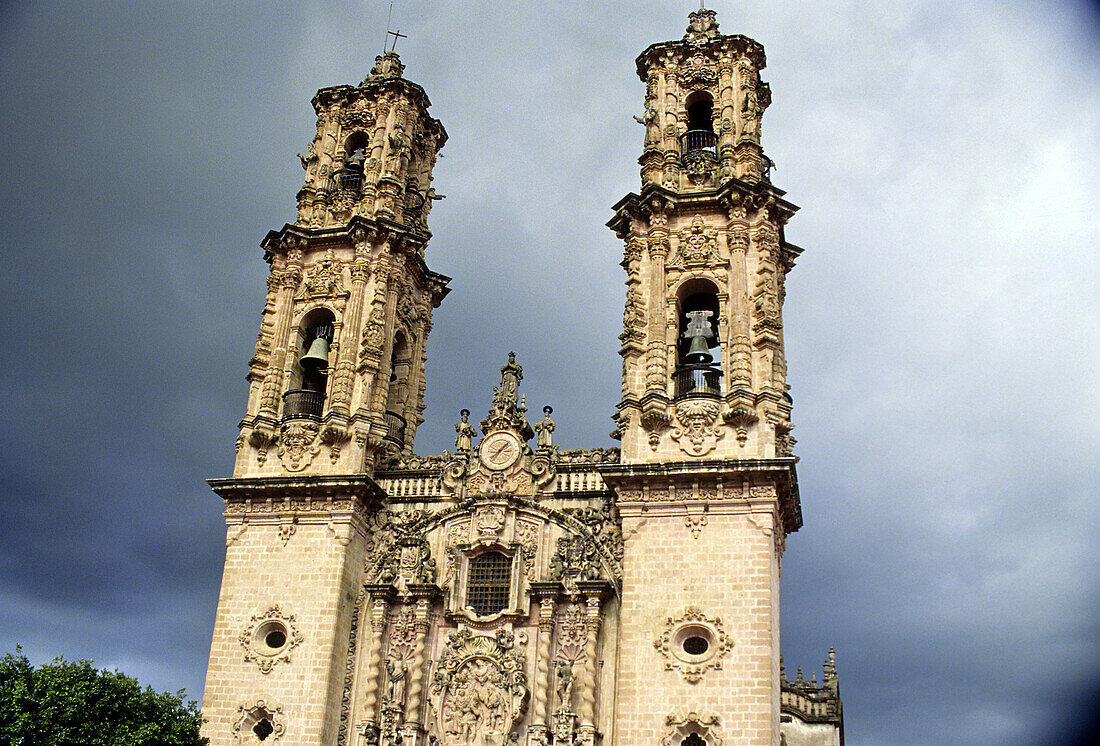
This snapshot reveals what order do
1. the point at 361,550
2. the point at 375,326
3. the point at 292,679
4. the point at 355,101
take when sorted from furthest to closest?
1. the point at 355,101
2. the point at 375,326
3. the point at 361,550
4. the point at 292,679

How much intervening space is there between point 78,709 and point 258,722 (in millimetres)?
4843

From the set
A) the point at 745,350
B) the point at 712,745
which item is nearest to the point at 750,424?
the point at 745,350

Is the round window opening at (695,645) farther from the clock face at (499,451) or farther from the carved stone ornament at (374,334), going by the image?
the carved stone ornament at (374,334)

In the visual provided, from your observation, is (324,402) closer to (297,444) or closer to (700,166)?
(297,444)

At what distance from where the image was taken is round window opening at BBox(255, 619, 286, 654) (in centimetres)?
2833

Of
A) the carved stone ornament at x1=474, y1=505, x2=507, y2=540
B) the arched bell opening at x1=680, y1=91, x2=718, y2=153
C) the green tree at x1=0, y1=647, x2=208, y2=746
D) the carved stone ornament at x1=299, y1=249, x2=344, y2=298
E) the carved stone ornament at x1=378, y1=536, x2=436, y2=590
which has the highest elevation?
the arched bell opening at x1=680, y1=91, x2=718, y2=153

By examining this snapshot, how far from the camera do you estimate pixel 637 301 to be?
30.2m

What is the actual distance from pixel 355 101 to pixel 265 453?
12.5 meters

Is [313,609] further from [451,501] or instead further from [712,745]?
[712,745]

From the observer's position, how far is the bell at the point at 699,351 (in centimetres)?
2942

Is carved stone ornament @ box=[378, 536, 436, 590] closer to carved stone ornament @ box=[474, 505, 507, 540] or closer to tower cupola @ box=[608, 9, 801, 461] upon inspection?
carved stone ornament @ box=[474, 505, 507, 540]

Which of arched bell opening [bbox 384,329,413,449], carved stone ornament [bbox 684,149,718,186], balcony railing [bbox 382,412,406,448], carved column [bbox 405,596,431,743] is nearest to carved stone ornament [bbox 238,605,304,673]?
carved column [bbox 405,596,431,743]

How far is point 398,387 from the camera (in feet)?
113

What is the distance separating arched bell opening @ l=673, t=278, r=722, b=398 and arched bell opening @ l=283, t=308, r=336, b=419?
33.3 ft
